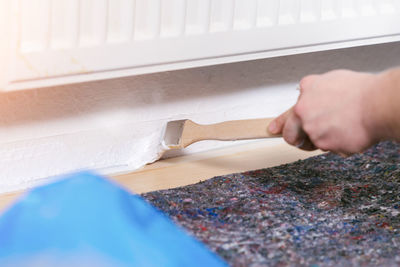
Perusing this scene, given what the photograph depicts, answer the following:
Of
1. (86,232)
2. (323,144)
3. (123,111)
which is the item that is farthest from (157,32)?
(86,232)

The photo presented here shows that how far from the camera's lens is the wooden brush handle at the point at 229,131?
80 centimetres

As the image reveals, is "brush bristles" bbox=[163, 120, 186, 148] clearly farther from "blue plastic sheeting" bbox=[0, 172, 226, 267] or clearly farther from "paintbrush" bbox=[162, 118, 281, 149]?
"blue plastic sheeting" bbox=[0, 172, 226, 267]

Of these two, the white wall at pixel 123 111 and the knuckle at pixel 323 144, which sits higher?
the knuckle at pixel 323 144

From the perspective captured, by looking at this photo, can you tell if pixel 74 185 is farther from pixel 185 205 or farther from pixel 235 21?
pixel 235 21

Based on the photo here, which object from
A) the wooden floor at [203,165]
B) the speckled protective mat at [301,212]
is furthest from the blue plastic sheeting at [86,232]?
the wooden floor at [203,165]

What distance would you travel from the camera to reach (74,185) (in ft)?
1.62

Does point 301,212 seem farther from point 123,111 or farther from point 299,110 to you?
point 123,111

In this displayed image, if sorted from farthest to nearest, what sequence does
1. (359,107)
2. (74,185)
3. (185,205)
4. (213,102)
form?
(213,102)
(185,205)
(359,107)
(74,185)

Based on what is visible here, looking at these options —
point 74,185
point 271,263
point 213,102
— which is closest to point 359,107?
point 271,263

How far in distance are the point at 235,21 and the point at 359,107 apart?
35cm

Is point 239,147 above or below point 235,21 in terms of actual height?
below

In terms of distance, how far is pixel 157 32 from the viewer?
826 mm

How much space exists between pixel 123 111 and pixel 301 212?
14.4 inches

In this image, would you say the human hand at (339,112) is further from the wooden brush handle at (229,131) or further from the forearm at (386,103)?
the wooden brush handle at (229,131)
